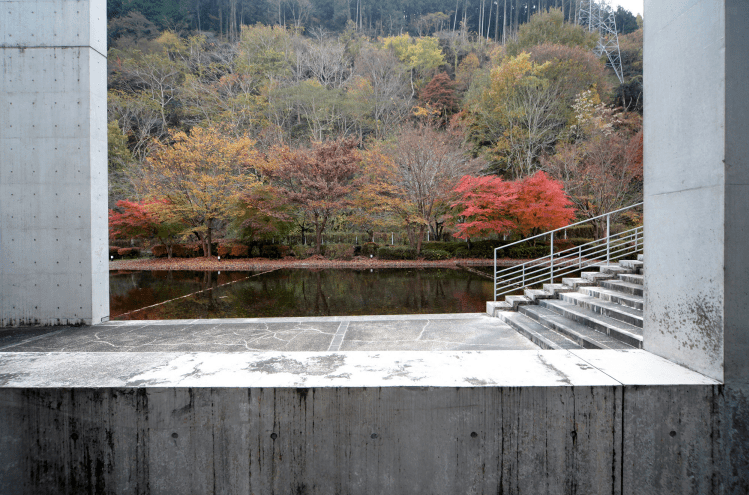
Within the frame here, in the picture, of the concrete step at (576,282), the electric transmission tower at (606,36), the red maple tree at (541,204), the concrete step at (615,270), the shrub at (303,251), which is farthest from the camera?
the electric transmission tower at (606,36)

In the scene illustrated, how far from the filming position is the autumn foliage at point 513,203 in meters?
17.0

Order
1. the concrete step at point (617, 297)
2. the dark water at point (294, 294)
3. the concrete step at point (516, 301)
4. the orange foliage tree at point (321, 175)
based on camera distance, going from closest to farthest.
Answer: the concrete step at point (617, 297), the concrete step at point (516, 301), the dark water at point (294, 294), the orange foliage tree at point (321, 175)

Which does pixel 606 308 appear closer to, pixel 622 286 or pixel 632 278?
pixel 622 286

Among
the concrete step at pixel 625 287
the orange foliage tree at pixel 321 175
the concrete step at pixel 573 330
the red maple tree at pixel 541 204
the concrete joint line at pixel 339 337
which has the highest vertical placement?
the orange foliage tree at pixel 321 175

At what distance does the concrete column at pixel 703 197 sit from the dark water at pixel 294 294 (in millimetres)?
4933

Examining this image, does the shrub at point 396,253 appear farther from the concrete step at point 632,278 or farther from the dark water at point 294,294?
the concrete step at point 632,278

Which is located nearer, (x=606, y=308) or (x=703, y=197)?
(x=703, y=197)

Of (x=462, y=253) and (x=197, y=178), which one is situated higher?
(x=197, y=178)

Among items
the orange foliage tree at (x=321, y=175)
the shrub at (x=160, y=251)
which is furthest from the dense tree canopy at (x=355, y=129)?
the shrub at (x=160, y=251)

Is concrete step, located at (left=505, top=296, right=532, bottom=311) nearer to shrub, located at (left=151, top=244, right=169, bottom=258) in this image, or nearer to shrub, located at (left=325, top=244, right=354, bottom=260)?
shrub, located at (left=325, top=244, right=354, bottom=260)

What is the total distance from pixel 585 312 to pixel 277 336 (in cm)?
396

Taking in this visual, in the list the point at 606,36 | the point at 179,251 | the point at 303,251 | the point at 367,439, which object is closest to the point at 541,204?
the point at 303,251

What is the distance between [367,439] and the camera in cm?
236

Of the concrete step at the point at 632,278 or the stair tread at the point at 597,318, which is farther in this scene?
the concrete step at the point at 632,278
